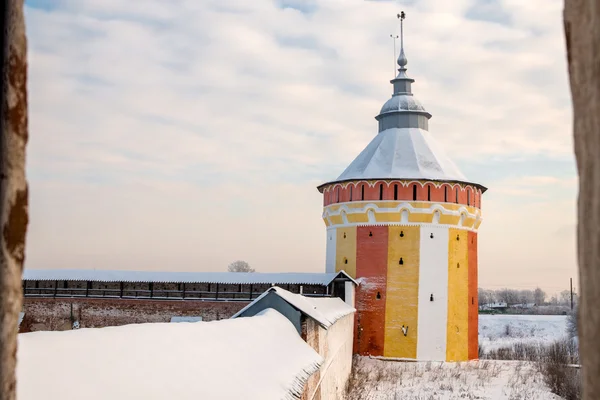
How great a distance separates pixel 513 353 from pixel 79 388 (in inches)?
799

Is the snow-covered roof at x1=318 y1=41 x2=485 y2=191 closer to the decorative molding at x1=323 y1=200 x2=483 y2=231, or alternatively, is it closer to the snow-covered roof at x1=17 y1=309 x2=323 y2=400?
the decorative molding at x1=323 y1=200 x2=483 y2=231

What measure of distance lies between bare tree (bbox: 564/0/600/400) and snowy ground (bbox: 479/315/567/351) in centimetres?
3390

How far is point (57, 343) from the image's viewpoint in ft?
11.7

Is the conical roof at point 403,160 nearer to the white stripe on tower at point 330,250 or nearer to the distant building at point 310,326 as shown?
the white stripe on tower at point 330,250

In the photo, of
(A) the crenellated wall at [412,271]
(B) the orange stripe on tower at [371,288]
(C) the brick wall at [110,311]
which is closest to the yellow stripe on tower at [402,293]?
(A) the crenellated wall at [412,271]

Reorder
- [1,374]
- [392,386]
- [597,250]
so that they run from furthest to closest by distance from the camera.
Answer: [392,386] < [1,374] < [597,250]

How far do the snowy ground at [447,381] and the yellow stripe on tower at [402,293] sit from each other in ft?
1.65

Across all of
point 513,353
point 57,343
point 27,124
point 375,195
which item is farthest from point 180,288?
point 27,124

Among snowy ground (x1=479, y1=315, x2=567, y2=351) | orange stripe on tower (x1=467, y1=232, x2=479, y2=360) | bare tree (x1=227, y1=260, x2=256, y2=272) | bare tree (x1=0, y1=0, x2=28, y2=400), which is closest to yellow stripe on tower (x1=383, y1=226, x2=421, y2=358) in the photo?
orange stripe on tower (x1=467, y1=232, x2=479, y2=360)

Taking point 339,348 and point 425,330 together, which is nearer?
point 339,348

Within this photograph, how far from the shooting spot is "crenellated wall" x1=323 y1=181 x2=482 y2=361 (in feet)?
57.0

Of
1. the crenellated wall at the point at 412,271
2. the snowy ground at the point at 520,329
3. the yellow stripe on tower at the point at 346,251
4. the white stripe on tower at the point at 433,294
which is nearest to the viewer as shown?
the white stripe on tower at the point at 433,294

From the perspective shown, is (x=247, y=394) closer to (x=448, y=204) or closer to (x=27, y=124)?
(x=27, y=124)

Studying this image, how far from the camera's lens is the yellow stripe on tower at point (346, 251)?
1816 cm
